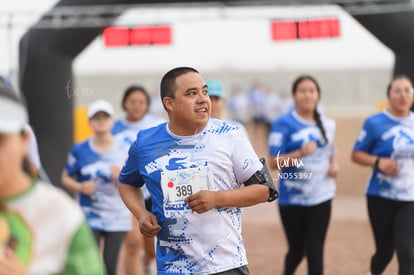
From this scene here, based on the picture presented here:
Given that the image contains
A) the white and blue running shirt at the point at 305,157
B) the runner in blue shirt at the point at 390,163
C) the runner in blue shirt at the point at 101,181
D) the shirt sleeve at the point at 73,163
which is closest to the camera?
the runner in blue shirt at the point at 390,163

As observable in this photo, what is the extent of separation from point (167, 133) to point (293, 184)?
3177mm

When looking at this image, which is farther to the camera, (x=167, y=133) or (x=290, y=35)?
(x=290, y=35)

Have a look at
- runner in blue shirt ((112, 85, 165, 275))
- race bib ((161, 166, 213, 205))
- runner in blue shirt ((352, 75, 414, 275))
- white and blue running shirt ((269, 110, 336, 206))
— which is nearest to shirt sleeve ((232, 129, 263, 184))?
race bib ((161, 166, 213, 205))

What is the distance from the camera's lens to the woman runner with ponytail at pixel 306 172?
25.0 ft

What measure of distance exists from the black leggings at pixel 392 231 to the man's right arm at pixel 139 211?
2.64 m

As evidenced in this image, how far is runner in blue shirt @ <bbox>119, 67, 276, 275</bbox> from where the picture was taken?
15.3 feet

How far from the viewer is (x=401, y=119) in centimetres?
746

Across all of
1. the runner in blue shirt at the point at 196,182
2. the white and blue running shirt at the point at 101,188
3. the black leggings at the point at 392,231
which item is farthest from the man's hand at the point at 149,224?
the white and blue running shirt at the point at 101,188

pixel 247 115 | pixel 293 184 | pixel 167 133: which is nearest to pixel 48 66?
pixel 293 184

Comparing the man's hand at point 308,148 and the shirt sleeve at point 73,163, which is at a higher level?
the man's hand at point 308,148

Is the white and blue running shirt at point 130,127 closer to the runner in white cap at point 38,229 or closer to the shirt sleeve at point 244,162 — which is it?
the shirt sleeve at point 244,162

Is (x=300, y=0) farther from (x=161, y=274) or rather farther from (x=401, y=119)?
(x=161, y=274)

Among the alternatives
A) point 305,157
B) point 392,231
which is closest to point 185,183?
point 392,231

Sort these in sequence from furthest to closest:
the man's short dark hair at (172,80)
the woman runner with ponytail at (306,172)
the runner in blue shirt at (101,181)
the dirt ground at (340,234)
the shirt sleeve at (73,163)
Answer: the dirt ground at (340,234), the shirt sleeve at (73,163), the runner in blue shirt at (101,181), the woman runner with ponytail at (306,172), the man's short dark hair at (172,80)
